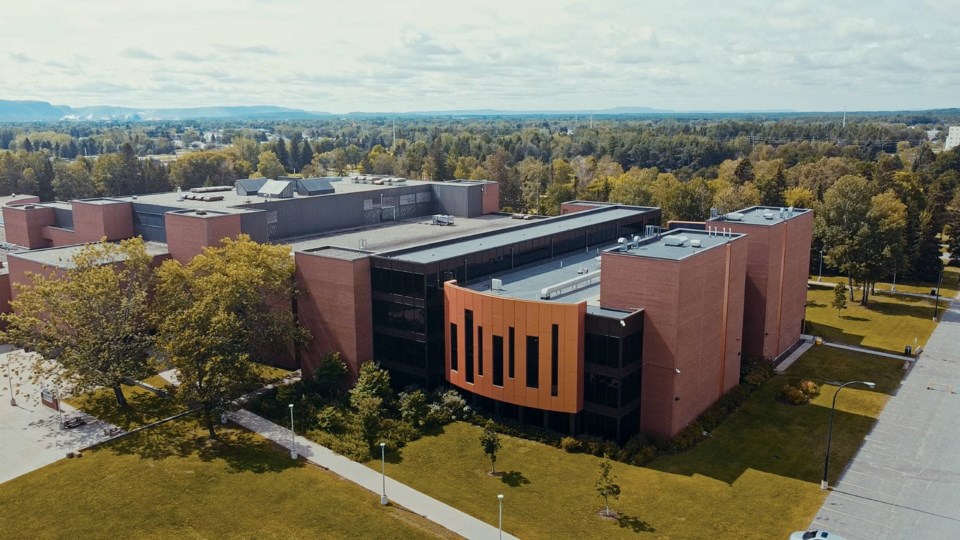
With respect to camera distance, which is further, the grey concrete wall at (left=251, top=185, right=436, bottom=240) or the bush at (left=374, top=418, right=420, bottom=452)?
the grey concrete wall at (left=251, top=185, right=436, bottom=240)

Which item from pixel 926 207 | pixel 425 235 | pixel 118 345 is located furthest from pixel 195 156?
pixel 926 207

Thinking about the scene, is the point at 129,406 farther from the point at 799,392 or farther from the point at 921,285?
the point at 921,285

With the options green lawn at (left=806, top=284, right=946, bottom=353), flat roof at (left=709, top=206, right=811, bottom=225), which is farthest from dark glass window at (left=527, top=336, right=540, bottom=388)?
green lawn at (left=806, top=284, right=946, bottom=353)

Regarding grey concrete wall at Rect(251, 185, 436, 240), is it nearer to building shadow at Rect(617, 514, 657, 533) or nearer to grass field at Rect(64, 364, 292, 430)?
grass field at Rect(64, 364, 292, 430)

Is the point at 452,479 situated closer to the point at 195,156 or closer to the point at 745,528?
the point at 745,528

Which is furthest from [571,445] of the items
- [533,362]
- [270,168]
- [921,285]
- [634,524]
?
[270,168]

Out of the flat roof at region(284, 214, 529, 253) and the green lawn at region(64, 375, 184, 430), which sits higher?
the flat roof at region(284, 214, 529, 253)
